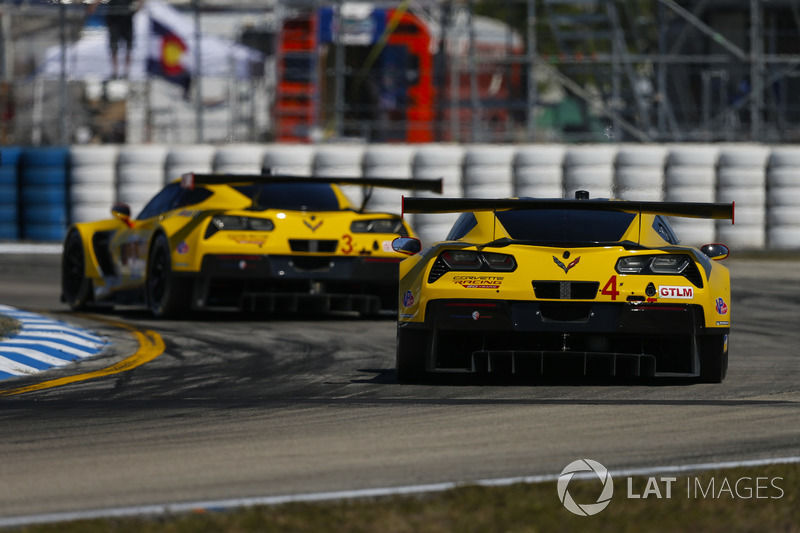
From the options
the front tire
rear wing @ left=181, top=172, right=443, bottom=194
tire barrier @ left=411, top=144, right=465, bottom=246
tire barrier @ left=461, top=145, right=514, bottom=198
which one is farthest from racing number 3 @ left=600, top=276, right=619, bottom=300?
tire barrier @ left=411, top=144, right=465, bottom=246

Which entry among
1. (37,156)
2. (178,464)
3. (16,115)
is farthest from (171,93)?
(178,464)

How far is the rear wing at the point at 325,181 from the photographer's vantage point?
1216cm

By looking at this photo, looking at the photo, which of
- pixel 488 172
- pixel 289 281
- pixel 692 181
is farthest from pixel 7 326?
pixel 692 181

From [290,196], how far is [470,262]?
5.15m

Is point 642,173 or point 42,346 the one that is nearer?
point 42,346

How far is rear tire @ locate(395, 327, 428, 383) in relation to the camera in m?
8.29

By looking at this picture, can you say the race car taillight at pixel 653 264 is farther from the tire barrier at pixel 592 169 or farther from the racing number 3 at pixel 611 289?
the tire barrier at pixel 592 169

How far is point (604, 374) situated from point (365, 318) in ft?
16.5

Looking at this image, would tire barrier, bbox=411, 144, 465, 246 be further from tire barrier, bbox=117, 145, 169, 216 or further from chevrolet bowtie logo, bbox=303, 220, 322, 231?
chevrolet bowtie logo, bbox=303, 220, 322, 231

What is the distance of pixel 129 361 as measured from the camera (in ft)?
32.4

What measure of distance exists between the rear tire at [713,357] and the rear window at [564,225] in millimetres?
846

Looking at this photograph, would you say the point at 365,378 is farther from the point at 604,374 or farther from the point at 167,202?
the point at 167,202

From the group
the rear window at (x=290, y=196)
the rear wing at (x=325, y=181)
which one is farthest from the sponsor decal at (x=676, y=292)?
the rear window at (x=290, y=196)

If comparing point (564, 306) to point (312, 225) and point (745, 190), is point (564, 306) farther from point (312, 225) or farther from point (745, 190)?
point (745, 190)
